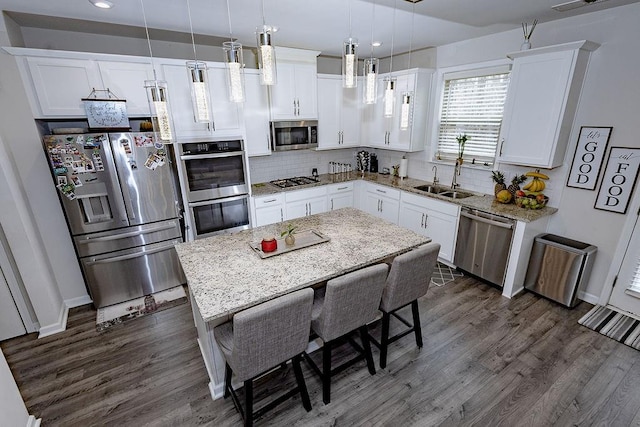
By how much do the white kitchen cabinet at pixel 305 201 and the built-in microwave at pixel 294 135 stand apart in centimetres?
65

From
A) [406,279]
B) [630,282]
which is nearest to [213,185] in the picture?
[406,279]

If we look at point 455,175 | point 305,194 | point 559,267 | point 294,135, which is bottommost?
point 559,267

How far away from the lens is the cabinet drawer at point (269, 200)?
3.91 meters

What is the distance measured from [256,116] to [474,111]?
282 cm

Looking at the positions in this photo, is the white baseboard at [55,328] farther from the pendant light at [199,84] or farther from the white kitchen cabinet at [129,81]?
the pendant light at [199,84]

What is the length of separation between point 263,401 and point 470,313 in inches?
85.7

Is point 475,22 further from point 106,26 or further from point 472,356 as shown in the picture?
point 106,26

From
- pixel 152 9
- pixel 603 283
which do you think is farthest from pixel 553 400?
pixel 152 9

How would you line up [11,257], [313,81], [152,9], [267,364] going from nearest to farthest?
[267,364]
[152,9]
[11,257]
[313,81]

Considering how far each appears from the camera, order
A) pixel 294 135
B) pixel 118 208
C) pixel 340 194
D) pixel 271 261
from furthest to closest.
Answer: pixel 340 194
pixel 294 135
pixel 118 208
pixel 271 261

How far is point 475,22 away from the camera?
9.50 ft

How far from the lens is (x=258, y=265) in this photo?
6.88 ft

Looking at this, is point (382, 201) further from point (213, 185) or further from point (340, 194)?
point (213, 185)

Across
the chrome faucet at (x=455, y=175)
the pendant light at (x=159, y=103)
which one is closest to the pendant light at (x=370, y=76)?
A: the pendant light at (x=159, y=103)
